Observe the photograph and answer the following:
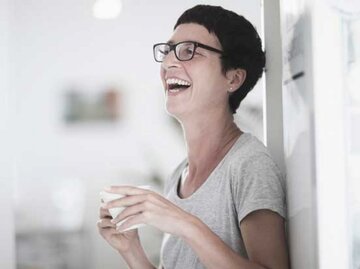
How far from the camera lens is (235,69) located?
1.31 metres

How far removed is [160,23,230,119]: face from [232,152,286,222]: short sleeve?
0.85ft

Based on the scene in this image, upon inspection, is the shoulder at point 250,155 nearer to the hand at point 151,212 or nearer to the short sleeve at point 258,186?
the short sleeve at point 258,186

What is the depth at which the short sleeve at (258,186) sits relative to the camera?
100 centimetres

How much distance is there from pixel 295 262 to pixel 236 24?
0.61 m

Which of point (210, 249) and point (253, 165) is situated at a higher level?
point (253, 165)

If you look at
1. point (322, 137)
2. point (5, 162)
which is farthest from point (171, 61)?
point (5, 162)

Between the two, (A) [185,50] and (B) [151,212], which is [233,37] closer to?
(A) [185,50]

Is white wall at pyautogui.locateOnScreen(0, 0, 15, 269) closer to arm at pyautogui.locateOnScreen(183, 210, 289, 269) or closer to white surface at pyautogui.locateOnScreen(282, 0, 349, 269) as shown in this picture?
arm at pyautogui.locateOnScreen(183, 210, 289, 269)

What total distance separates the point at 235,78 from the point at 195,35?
15 cm

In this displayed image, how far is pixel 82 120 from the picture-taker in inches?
133

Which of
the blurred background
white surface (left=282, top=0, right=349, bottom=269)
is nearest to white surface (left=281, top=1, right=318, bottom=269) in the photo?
white surface (left=282, top=0, right=349, bottom=269)

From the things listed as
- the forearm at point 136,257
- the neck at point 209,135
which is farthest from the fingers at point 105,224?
the neck at point 209,135

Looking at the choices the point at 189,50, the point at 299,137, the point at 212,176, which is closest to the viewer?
the point at 299,137

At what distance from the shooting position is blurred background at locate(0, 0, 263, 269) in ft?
10.5
